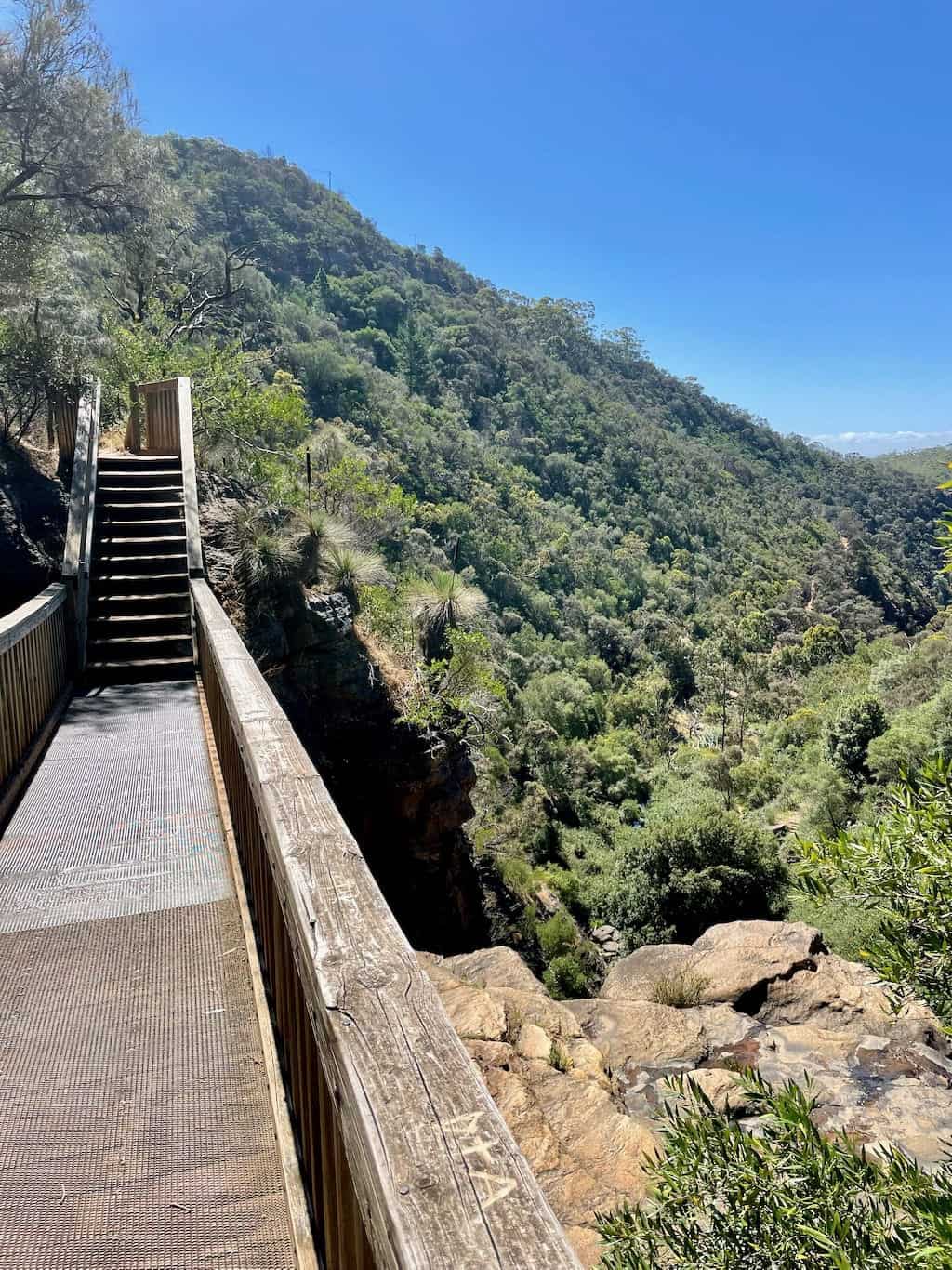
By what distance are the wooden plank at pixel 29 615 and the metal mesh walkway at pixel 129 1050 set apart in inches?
37.9

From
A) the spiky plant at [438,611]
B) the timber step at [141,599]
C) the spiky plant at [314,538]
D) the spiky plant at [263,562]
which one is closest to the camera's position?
the timber step at [141,599]

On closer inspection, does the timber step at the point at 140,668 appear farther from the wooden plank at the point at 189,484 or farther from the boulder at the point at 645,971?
the boulder at the point at 645,971

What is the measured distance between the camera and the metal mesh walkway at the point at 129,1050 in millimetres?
1701

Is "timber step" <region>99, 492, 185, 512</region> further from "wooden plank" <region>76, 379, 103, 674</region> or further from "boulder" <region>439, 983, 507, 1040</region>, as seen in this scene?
"boulder" <region>439, 983, 507, 1040</region>

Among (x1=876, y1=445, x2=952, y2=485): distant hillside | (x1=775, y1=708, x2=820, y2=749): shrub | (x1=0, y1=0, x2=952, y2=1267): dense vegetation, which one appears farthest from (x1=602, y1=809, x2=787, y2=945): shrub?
(x1=876, y1=445, x2=952, y2=485): distant hillside

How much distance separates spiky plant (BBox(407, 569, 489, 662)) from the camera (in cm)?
1259

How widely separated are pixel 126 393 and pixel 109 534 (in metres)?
5.06

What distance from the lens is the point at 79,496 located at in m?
7.36

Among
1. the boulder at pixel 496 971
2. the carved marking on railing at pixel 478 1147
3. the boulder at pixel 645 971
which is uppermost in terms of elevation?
the carved marking on railing at pixel 478 1147

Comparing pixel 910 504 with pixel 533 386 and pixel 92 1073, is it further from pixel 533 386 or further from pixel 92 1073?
pixel 92 1073

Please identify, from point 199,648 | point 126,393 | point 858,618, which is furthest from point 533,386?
point 199,648

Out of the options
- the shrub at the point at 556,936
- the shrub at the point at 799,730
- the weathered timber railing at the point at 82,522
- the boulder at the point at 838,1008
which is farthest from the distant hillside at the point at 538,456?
the boulder at the point at 838,1008

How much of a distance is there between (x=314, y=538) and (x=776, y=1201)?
9.39 meters

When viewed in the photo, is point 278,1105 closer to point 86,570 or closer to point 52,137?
point 86,570
